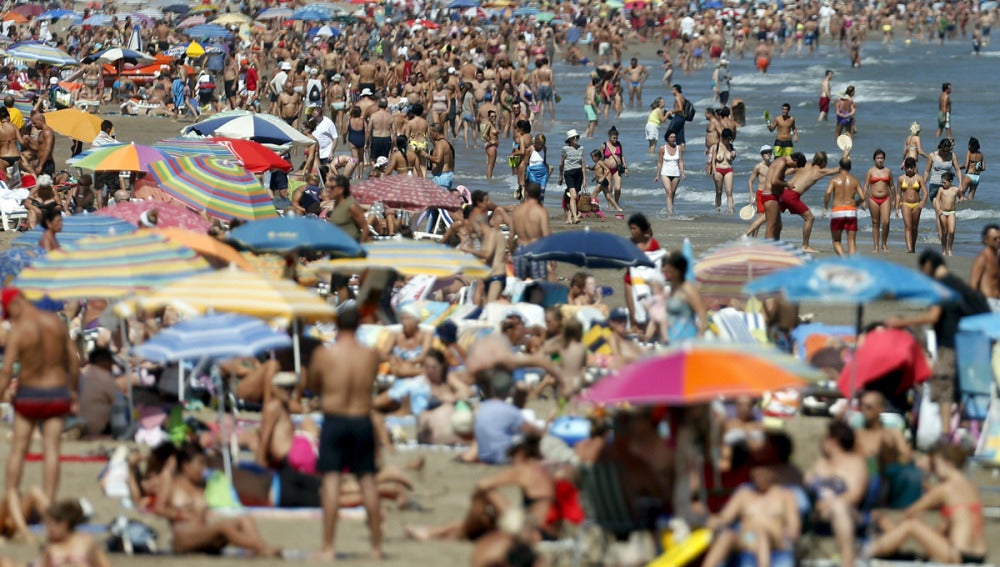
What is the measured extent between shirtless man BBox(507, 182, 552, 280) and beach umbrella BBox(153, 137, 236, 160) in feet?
10.4

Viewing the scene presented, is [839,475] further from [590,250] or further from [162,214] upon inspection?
[162,214]

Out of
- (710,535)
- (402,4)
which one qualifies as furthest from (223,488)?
(402,4)

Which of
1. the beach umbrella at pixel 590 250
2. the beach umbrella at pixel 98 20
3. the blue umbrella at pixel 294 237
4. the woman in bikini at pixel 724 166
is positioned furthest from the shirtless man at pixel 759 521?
the beach umbrella at pixel 98 20

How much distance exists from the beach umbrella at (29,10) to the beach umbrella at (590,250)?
33.3m

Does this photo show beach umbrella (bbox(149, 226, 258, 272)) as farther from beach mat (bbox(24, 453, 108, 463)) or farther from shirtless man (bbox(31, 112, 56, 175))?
shirtless man (bbox(31, 112, 56, 175))

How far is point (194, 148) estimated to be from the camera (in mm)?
17141

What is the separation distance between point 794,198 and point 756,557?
419 inches

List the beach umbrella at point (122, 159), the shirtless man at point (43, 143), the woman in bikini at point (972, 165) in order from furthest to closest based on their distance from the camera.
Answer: the woman in bikini at point (972, 165) → the shirtless man at point (43, 143) → the beach umbrella at point (122, 159)

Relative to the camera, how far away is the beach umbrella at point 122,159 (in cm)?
1563

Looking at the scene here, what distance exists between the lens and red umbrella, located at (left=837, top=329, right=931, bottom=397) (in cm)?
1025

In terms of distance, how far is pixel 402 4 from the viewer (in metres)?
51.6

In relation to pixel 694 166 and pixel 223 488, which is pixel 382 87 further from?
pixel 223 488

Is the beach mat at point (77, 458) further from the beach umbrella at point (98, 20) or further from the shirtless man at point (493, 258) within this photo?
the beach umbrella at point (98, 20)

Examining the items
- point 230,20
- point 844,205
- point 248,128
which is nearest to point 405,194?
point 248,128
